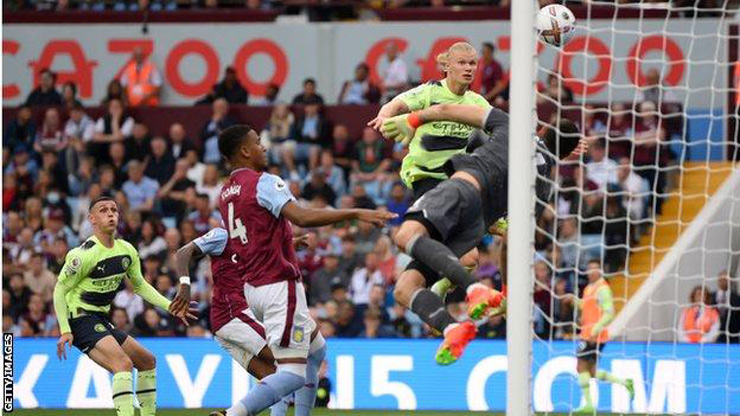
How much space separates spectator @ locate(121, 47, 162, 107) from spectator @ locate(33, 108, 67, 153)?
3.51 ft

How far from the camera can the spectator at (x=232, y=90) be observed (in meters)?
20.1

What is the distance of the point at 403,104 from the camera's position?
9617 mm

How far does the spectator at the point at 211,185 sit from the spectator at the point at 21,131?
267 cm

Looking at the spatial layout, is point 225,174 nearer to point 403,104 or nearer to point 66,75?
point 66,75

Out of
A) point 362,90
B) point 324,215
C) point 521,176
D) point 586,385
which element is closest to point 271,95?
point 362,90

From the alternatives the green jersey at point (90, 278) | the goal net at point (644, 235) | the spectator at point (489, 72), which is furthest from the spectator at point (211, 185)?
the green jersey at point (90, 278)

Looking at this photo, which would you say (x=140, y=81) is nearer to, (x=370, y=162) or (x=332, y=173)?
(x=332, y=173)

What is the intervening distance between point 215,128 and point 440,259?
1139cm

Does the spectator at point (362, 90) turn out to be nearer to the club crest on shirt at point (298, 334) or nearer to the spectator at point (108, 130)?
the spectator at point (108, 130)

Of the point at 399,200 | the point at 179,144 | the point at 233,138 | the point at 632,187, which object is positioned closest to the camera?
the point at 233,138

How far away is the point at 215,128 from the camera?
1948 centimetres

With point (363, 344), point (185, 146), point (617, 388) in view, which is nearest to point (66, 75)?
point (185, 146)

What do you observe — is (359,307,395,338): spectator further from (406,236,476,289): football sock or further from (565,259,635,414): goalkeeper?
(406,236,476,289): football sock

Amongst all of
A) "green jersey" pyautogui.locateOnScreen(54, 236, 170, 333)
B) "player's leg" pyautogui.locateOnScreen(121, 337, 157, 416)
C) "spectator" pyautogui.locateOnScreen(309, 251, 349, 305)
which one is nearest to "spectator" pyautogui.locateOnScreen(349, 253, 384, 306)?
"spectator" pyautogui.locateOnScreen(309, 251, 349, 305)
